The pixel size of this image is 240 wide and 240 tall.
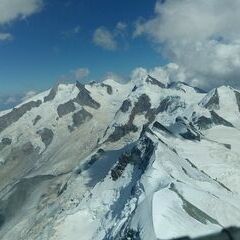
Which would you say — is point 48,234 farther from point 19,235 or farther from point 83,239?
point 19,235

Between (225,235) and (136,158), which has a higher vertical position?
(136,158)

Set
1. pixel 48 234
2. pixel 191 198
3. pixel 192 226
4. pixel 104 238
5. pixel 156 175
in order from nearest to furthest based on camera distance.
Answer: pixel 192 226, pixel 191 198, pixel 104 238, pixel 156 175, pixel 48 234

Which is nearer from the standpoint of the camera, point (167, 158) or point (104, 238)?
point (104, 238)

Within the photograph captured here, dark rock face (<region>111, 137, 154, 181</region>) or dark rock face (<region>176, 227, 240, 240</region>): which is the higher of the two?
dark rock face (<region>111, 137, 154, 181</region>)

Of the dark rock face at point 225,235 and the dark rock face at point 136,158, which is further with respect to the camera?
the dark rock face at point 136,158

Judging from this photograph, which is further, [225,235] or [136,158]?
[136,158]

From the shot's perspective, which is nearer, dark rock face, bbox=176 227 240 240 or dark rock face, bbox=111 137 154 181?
dark rock face, bbox=176 227 240 240

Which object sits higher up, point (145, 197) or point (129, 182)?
point (129, 182)

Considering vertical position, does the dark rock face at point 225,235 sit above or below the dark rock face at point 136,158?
below

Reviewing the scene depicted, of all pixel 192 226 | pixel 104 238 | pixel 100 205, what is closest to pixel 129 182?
pixel 100 205

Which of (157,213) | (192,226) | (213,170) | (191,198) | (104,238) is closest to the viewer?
(192,226)

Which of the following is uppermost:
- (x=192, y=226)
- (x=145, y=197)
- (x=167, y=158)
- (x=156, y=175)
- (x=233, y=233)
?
(x=167, y=158)
